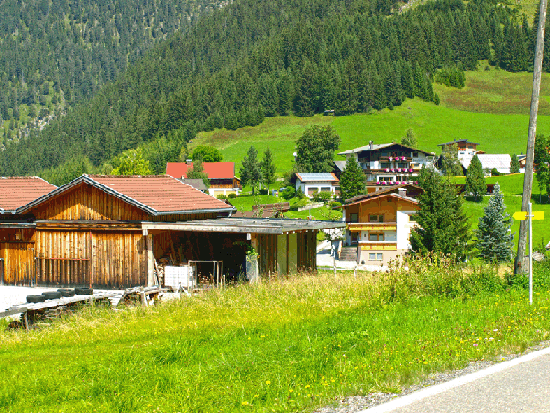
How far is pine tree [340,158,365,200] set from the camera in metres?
85.7

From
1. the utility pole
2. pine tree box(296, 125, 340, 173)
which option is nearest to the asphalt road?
the utility pole

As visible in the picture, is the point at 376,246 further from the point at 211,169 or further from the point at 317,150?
the point at 211,169

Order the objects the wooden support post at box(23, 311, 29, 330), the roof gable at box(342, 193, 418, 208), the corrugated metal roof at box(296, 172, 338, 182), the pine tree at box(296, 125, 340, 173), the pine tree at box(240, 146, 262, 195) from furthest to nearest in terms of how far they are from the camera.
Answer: the pine tree at box(296, 125, 340, 173) → the pine tree at box(240, 146, 262, 195) → the corrugated metal roof at box(296, 172, 338, 182) → the roof gable at box(342, 193, 418, 208) → the wooden support post at box(23, 311, 29, 330)

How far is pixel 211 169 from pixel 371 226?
67938 millimetres

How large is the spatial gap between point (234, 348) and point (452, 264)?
8212mm

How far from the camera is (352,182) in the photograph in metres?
86.8

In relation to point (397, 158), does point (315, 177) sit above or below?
below

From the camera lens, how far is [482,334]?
32.2 ft

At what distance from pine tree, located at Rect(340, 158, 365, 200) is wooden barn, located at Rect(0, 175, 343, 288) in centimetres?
5994

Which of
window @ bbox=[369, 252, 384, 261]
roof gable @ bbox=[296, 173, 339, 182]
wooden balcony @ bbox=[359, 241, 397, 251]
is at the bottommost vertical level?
window @ bbox=[369, 252, 384, 261]

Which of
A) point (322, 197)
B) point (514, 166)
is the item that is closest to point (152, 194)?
point (322, 197)

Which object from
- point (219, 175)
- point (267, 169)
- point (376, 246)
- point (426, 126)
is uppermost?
point (426, 126)

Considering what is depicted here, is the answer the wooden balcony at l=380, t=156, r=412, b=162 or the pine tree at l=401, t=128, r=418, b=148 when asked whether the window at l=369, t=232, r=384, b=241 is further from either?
the pine tree at l=401, t=128, r=418, b=148

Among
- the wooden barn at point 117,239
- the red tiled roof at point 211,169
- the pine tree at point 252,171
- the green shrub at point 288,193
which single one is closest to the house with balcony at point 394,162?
the green shrub at point 288,193
